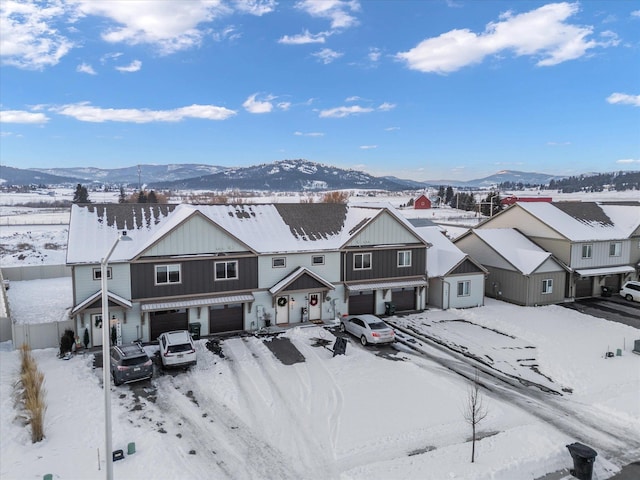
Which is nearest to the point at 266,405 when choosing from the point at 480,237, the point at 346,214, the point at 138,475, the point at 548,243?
the point at 138,475

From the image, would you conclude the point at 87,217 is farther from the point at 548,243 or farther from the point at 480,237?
the point at 548,243

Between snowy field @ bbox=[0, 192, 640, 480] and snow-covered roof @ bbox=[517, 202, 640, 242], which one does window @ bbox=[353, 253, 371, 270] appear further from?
snow-covered roof @ bbox=[517, 202, 640, 242]

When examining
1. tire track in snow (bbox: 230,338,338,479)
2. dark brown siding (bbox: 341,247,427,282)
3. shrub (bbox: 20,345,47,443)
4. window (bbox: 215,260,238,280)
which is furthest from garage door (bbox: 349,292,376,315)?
shrub (bbox: 20,345,47,443)

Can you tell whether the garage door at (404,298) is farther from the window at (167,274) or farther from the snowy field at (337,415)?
the window at (167,274)

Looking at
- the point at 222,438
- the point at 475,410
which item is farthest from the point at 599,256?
the point at 222,438

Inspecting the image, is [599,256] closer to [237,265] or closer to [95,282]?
[237,265]

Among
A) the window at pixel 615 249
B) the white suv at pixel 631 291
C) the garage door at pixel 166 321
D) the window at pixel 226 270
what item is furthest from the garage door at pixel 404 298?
the window at pixel 615 249
